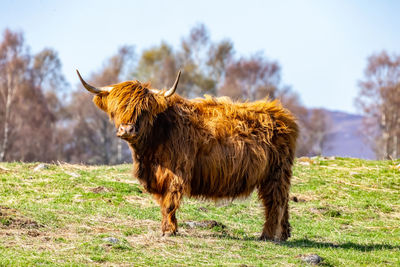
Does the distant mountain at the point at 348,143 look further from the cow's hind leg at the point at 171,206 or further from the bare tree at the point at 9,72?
the bare tree at the point at 9,72

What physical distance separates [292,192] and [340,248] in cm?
446

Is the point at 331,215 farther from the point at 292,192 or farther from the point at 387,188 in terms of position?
the point at 387,188

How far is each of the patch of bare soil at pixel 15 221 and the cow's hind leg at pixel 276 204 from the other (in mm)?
3054

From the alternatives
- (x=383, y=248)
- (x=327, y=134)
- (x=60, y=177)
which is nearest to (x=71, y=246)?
(x=383, y=248)

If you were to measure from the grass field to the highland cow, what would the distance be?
560mm

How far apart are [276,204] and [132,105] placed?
2.49 m

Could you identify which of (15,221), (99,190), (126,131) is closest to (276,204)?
(126,131)

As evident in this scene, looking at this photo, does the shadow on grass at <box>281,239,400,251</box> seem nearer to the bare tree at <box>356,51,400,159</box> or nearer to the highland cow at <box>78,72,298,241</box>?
the highland cow at <box>78,72,298,241</box>

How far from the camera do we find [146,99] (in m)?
7.33

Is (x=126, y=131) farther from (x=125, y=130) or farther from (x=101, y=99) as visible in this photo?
(x=101, y=99)

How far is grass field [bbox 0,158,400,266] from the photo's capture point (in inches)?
245

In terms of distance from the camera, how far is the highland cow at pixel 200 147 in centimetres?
739

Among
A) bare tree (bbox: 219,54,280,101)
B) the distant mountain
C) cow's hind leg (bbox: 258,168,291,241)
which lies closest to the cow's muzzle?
cow's hind leg (bbox: 258,168,291,241)

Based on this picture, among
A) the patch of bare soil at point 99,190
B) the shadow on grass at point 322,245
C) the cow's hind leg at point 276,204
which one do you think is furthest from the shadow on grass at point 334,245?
the patch of bare soil at point 99,190
